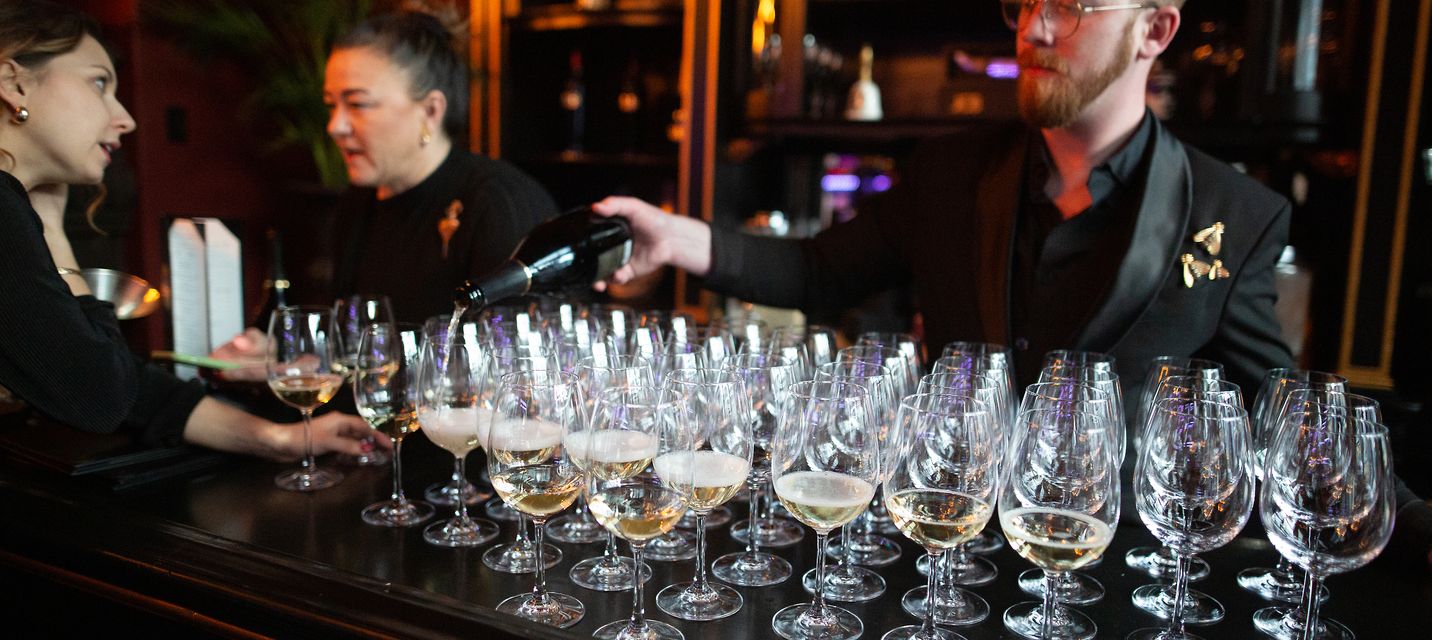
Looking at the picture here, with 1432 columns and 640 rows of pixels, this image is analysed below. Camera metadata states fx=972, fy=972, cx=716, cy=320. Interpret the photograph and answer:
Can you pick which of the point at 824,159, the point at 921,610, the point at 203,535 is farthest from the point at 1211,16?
the point at 203,535

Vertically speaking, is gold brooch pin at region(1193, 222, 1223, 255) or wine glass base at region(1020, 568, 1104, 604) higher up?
gold brooch pin at region(1193, 222, 1223, 255)

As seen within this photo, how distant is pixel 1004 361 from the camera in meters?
1.39

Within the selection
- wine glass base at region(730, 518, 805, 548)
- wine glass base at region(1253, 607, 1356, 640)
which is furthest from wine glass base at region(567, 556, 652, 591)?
wine glass base at region(1253, 607, 1356, 640)

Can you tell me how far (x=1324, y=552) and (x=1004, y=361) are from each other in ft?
1.72

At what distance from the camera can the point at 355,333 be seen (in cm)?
155

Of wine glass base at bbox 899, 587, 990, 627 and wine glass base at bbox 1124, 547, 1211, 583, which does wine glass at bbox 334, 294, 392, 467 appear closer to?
wine glass base at bbox 899, 587, 990, 627

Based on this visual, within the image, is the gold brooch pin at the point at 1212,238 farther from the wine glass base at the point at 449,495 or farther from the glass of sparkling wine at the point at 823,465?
the wine glass base at the point at 449,495

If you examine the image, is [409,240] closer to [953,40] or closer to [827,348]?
[827,348]

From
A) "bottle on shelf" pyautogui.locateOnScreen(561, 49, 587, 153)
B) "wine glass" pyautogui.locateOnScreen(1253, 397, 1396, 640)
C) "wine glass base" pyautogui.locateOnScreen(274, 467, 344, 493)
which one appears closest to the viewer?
"wine glass" pyautogui.locateOnScreen(1253, 397, 1396, 640)

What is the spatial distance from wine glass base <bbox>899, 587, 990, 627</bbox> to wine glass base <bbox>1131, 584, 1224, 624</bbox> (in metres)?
0.17

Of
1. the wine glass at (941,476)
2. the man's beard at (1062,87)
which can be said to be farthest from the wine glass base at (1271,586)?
the man's beard at (1062,87)

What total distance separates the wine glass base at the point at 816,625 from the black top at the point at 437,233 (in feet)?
4.30

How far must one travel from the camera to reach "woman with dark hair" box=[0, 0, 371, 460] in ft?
4.13

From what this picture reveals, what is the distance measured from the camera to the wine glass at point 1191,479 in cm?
94
